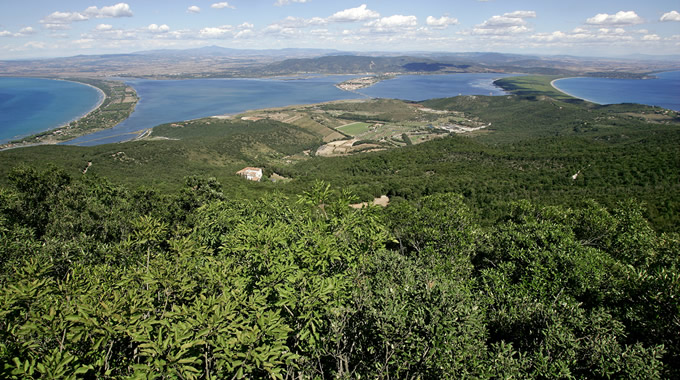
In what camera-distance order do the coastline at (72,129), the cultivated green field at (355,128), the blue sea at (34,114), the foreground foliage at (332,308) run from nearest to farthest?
1. the foreground foliage at (332,308)
2. the coastline at (72,129)
3. the blue sea at (34,114)
4. the cultivated green field at (355,128)

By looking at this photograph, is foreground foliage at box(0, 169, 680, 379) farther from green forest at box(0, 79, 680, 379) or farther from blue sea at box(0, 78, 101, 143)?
blue sea at box(0, 78, 101, 143)

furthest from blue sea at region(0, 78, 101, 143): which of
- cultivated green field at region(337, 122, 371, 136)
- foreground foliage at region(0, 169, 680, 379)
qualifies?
foreground foliage at region(0, 169, 680, 379)

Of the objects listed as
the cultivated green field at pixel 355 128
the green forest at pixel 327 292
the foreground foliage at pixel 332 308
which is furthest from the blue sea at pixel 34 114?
the foreground foliage at pixel 332 308

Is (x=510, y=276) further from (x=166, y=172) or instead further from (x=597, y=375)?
(x=166, y=172)

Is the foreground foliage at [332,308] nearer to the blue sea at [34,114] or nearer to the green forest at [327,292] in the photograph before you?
the green forest at [327,292]

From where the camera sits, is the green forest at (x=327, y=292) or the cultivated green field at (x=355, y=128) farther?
the cultivated green field at (x=355, y=128)

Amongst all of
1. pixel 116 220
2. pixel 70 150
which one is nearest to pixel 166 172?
pixel 70 150
